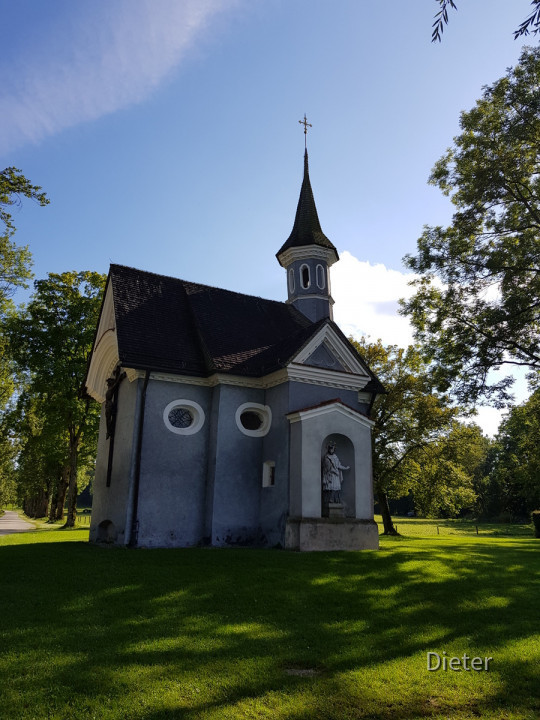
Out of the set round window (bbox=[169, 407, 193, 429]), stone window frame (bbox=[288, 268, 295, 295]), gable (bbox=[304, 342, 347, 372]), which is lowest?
round window (bbox=[169, 407, 193, 429])

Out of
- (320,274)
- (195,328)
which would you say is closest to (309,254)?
(320,274)

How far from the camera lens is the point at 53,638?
688 cm

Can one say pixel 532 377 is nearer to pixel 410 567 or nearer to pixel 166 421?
pixel 410 567

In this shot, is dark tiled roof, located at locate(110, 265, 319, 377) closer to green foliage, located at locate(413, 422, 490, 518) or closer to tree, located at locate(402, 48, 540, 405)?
tree, located at locate(402, 48, 540, 405)

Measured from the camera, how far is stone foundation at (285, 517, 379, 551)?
14.9 meters

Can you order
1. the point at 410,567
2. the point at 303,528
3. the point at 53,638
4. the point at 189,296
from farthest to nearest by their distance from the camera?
1. the point at 189,296
2. the point at 303,528
3. the point at 410,567
4. the point at 53,638

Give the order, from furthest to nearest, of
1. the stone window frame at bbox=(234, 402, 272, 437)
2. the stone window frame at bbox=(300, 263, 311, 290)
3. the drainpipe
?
1. the stone window frame at bbox=(300, 263, 311, 290)
2. the stone window frame at bbox=(234, 402, 272, 437)
3. the drainpipe

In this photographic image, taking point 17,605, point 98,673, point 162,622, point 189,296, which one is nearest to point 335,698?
point 98,673

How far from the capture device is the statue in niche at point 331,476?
15953mm

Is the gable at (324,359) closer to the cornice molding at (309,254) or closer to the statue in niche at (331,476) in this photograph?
the statue in niche at (331,476)

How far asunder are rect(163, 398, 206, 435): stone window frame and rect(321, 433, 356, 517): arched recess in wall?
4119 mm

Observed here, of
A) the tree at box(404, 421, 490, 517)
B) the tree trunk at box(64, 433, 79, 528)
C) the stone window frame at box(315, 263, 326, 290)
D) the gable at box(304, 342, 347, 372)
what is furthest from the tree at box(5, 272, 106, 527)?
the tree at box(404, 421, 490, 517)

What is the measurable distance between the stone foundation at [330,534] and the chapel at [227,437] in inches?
1.4

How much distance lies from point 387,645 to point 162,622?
10.7 ft
